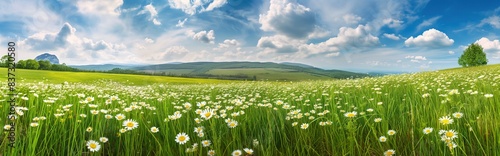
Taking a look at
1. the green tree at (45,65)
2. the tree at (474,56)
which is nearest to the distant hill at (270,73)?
the green tree at (45,65)

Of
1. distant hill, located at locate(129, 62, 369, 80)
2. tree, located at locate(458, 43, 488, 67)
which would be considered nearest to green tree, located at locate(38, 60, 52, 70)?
distant hill, located at locate(129, 62, 369, 80)

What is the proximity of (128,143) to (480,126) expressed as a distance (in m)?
3.60

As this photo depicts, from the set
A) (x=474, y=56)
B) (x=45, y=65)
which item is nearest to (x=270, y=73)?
(x=474, y=56)

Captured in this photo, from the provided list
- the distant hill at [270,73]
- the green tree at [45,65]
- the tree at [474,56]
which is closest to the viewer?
the green tree at [45,65]

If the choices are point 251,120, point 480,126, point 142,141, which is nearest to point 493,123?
point 480,126

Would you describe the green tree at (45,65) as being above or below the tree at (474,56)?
below

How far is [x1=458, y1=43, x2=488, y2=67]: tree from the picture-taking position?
67562mm

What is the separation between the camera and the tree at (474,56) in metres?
67.6

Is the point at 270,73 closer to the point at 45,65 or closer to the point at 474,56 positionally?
the point at 474,56

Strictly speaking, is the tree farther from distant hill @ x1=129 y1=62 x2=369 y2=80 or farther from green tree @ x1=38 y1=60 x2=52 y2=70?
green tree @ x1=38 y1=60 x2=52 y2=70

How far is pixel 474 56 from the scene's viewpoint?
68750mm

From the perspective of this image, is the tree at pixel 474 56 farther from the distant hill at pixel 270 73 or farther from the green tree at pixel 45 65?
the green tree at pixel 45 65

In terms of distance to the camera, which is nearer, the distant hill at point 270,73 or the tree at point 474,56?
the distant hill at point 270,73

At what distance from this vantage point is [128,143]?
3.13 meters
